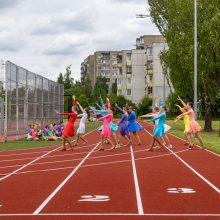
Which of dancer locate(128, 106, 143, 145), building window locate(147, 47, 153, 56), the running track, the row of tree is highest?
building window locate(147, 47, 153, 56)

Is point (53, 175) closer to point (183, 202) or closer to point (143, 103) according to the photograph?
point (183, 202)

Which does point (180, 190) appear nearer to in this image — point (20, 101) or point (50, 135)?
point (50, 135)

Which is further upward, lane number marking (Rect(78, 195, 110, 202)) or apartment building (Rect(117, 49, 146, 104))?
apartment building (Rect(117, 49, 146, 104))

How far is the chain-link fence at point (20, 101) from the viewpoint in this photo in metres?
29.2

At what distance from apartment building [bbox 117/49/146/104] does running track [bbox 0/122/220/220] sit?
4108 inches

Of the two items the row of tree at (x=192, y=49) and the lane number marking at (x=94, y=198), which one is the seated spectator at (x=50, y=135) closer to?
the row of tree at (x=192, y=49)

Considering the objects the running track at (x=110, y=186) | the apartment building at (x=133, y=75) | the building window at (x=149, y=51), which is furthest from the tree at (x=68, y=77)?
the running track at (x=110, y=186)

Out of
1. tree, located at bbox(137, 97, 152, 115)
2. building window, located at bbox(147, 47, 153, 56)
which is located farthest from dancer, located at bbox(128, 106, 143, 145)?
building window, located at bbox(147, 47, 153, 56)

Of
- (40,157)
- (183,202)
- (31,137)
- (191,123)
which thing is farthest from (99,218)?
(31,137)

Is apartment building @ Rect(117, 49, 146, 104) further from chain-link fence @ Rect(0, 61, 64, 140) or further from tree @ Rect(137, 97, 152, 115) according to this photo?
chain-link fence @ Rect(0, 61, 64, 140)

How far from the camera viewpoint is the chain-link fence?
29.2 m

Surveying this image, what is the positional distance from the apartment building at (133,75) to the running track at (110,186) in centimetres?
10433

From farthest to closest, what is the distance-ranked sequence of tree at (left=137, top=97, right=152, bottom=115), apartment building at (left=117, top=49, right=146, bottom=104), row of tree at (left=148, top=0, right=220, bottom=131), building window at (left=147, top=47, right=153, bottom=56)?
apartment building at (left=117, top=49, right=146, bottom=104), building window at (left=147, top=47, right=153, bottom=56), tree at (left=137, top=97, right=152, bottom=115), row of tree at (left=148, top=0, right=220, bottom=131)

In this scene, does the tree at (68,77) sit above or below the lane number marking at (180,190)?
above
